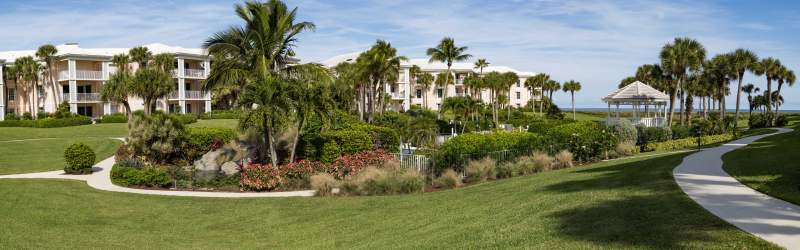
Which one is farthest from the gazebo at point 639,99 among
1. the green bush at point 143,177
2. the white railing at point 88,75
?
the white railing at point 88,75

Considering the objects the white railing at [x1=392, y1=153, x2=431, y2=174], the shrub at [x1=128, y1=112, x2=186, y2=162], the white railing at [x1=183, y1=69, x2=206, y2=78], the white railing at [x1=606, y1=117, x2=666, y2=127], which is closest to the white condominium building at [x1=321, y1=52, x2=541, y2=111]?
the white railing at [x1=183, y1=69, x2=206, y2=78]

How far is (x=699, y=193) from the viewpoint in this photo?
1115cm

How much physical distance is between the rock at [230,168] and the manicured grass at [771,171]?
49.4 ft

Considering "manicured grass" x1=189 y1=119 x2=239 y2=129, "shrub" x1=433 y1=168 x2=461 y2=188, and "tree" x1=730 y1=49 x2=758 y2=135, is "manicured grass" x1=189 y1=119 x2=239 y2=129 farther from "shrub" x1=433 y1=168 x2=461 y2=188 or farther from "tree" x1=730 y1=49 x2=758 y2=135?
"tree" x1=730 y1=49 x2=758 y2=135

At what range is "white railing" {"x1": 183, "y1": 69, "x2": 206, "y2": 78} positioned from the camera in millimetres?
60500

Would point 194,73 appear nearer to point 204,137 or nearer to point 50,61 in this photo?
point 50,61

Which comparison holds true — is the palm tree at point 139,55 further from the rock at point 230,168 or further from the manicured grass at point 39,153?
the rock at point 230,168

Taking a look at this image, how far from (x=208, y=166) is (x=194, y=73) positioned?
41.8 metres

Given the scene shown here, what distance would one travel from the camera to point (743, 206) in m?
9.77

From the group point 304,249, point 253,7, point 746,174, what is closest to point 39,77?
point 253,7

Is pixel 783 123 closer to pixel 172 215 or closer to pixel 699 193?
pixel 699 193

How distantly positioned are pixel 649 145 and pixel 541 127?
27.3 ft

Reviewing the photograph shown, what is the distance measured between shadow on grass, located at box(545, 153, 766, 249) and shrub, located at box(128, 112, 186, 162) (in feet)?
56.3

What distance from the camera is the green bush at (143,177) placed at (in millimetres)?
19953
